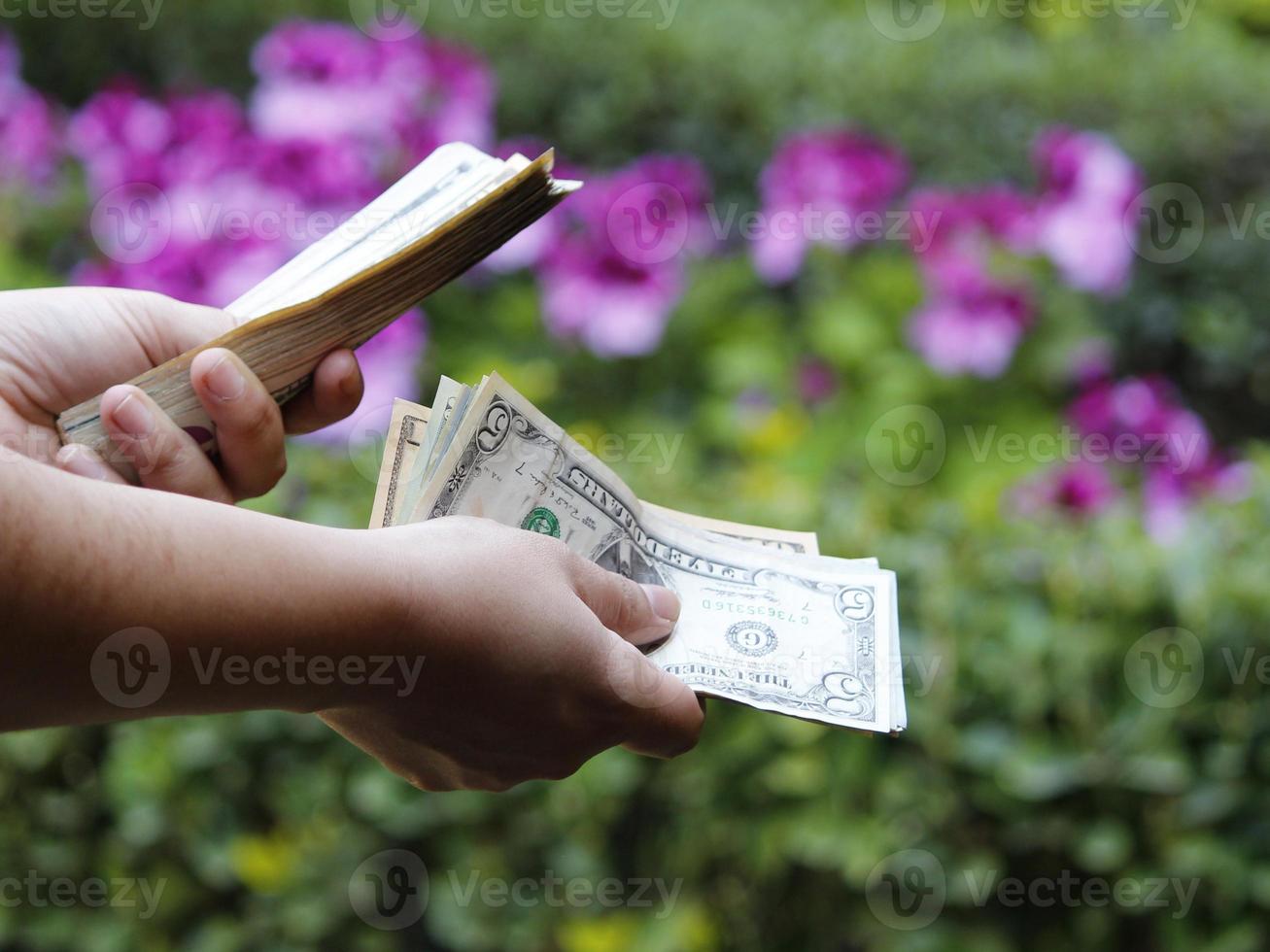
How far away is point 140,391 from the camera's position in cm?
139

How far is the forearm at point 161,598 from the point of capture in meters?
0.93

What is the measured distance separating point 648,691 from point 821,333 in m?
2.26

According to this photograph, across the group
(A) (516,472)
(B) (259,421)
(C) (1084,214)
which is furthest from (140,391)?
(C) (1084,214)

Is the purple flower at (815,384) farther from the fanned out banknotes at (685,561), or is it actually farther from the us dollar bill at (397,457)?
the us dollar bill at (397,457)

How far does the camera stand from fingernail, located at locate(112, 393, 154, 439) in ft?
4.49

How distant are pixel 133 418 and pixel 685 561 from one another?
745 millimetres

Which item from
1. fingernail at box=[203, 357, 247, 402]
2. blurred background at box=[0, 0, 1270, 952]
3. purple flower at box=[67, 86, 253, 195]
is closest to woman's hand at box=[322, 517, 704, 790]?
fingernail at box=[203, 357, 247, 402]

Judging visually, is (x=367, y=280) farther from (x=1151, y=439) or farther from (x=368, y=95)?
(x=1151, y=439)

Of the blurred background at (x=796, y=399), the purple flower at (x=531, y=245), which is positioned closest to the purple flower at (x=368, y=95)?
the blurred background at (x=796, y=399)

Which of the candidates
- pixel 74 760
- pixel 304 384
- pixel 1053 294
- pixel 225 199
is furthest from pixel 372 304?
pixel 1053 294

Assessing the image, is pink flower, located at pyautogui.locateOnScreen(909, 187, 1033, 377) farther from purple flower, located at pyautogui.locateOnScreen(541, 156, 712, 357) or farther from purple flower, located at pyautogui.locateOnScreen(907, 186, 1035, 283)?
purple flower, located at pyautogui.locateOnScreen(541, 156, 712, 357)

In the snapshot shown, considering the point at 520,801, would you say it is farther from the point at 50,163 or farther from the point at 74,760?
the point at 50,163

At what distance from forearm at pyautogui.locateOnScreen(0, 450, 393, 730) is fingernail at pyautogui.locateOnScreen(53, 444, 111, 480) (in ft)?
1.27

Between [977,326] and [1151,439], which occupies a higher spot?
[977,326]
